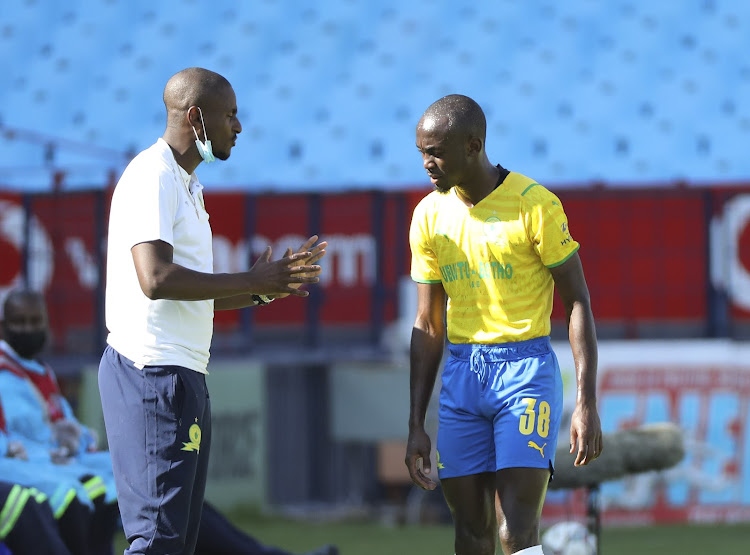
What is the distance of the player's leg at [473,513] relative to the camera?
379 cm

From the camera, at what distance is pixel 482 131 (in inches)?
146

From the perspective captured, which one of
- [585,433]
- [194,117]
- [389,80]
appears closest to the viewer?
[194,117]

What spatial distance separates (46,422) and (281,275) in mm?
2774

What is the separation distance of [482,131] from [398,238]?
5323mm

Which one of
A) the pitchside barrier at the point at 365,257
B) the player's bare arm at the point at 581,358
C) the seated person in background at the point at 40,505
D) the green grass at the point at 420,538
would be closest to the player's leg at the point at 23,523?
the seated person in background at the point at 40,505

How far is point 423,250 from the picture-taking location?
394cm

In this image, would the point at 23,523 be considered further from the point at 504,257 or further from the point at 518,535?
the point at 504,257

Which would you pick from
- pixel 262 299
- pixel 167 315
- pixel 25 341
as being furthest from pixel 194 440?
pixel 25 341

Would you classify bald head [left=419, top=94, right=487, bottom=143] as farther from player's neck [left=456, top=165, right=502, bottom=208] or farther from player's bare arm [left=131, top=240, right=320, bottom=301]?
player's bare arm [left=131, top=240, right=320, bottom=301]

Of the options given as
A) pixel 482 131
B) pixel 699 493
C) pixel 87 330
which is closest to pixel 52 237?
pixel 87 330

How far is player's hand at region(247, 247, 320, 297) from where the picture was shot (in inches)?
127

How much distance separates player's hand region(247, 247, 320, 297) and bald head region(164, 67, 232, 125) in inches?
19.4

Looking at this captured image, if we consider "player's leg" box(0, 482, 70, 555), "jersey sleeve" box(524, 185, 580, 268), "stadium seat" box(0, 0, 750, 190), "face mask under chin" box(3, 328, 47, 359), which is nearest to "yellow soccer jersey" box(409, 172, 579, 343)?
"jersey sleeve" box(524, 185, 580, 268)

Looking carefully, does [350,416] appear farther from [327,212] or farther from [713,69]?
[713,69]
